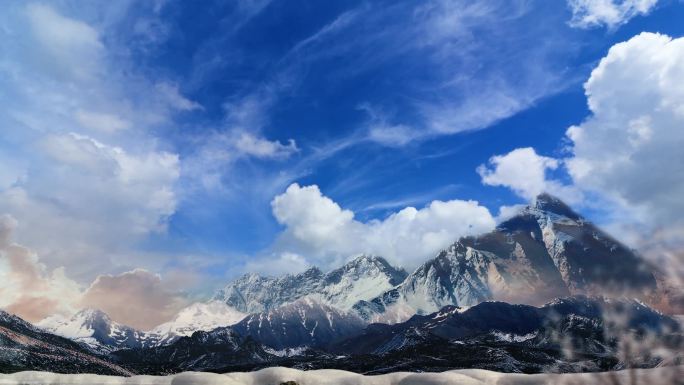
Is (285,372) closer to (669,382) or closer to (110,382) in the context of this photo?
(110,382)

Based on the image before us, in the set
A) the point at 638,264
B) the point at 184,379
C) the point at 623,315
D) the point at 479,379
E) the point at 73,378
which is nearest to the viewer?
the point at 623,315

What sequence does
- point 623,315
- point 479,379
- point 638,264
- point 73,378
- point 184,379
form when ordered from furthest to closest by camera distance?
point 73,378 < point 184,379 < point 479,379 < point 638,264 < point 623,315

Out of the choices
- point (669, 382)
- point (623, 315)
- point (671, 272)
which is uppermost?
point (671, 272)

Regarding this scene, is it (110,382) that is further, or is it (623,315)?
(110,382)

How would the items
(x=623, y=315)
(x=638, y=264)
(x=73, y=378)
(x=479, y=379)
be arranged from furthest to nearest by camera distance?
(x=73, y=378), (x=479, y=379), (x=638, y=264), (x=623, y=315)

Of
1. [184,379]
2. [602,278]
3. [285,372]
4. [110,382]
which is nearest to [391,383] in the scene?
[285,372]

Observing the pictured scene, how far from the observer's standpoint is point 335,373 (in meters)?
97.4

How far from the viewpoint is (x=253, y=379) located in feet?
317

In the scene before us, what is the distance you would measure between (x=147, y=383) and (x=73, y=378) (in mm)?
17642

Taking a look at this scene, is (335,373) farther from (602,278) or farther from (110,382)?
(602,278)

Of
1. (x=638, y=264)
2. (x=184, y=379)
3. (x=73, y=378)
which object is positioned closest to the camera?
(x=638, y=264)

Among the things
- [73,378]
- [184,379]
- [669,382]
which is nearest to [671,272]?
[669,382]

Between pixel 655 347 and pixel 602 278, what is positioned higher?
pixel 602 278

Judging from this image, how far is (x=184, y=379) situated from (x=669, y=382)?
8332cm
